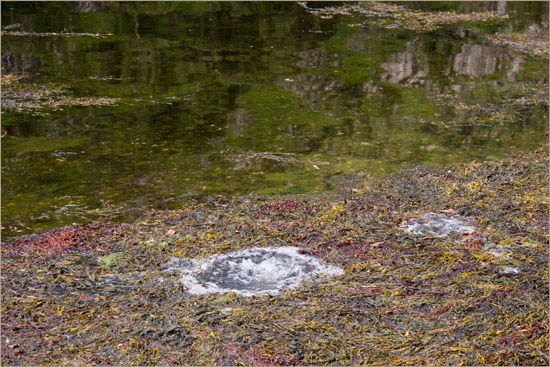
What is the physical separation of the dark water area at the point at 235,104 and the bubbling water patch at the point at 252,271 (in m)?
0.80

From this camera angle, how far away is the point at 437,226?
4.24 m

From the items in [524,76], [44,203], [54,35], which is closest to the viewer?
[44,203]

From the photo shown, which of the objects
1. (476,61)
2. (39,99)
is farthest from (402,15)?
(39,99)

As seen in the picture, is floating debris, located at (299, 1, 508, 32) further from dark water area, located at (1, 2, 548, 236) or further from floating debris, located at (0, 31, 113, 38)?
floating debris, located at (0, 31, 113, 38)

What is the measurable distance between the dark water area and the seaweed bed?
371 mm

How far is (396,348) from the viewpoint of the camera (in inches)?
120

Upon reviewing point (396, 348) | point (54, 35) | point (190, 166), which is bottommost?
point (396, 348)

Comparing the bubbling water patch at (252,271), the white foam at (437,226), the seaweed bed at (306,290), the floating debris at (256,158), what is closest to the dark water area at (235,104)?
the floating debris at (256,158)

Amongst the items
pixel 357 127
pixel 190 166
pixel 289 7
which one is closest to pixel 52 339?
pixel 190 166

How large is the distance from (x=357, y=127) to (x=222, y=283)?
277cm

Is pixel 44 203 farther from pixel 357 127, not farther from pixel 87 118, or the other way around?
pixel 357 127

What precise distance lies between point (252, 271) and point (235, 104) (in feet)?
9.96

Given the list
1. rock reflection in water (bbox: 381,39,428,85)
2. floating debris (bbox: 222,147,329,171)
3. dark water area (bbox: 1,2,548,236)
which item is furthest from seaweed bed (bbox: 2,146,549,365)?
rock reflection in water (bbox: 381,39,428,85)

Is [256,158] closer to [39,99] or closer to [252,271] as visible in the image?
[252,271]
